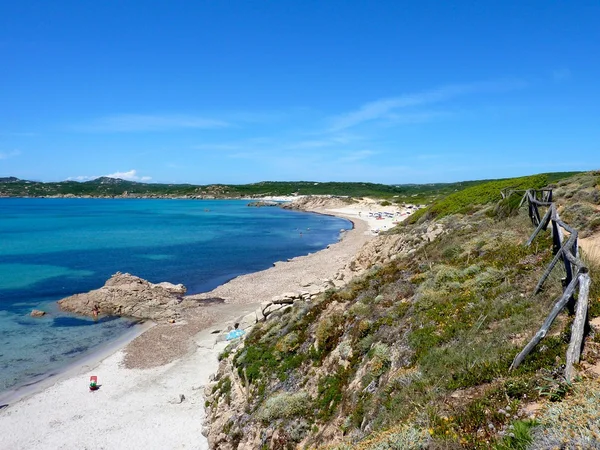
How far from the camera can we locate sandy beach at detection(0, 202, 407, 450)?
16156 mm

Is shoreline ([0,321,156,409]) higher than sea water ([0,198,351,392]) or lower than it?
lower

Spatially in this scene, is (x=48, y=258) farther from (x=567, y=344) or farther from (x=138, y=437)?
(x=567, y=344)

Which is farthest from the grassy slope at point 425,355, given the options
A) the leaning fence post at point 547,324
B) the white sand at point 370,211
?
the white sand at point 370,211

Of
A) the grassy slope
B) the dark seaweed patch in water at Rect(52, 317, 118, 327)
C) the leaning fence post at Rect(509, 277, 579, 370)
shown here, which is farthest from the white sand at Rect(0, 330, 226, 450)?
the leaning fence post at Rect(509, 277, 579, 370)

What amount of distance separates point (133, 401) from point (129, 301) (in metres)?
16.9

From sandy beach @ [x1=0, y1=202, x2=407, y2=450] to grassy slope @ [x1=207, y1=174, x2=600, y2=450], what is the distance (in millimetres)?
3477

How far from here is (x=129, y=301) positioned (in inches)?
1346

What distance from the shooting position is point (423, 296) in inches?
539

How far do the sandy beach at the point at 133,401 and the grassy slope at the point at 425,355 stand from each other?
3.48 m

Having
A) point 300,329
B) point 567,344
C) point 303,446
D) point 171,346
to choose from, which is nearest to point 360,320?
point 300,329

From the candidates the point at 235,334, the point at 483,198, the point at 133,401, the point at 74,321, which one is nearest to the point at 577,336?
the point at 133,401

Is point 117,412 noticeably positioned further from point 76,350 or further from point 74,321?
point 74,321

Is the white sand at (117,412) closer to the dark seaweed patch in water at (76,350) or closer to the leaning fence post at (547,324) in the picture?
the dark seaweed patch in water at (76,350)

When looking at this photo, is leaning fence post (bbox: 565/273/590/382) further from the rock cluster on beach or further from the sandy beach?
the rock cluster on beach
